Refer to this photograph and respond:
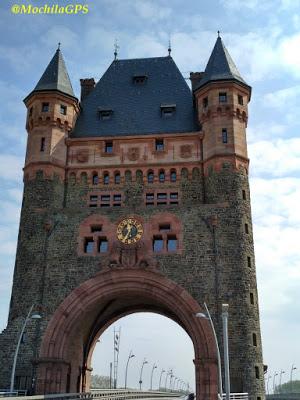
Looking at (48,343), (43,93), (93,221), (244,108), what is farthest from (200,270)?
(43,93)

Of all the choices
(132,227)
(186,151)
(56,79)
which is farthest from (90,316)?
(56,79)

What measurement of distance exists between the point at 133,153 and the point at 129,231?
6.64 m

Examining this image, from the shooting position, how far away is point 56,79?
3969 centimetres

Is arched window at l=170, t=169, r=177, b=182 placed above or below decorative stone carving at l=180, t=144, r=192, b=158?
below

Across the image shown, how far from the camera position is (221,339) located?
99.0ft

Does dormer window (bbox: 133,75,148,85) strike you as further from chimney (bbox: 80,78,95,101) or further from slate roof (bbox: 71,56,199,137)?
chimney (bbox: 80,78,95,101)

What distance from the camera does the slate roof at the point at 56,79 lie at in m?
38.9

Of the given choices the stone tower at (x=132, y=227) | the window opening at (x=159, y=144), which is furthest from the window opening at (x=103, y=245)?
the window opening at (x=159, y=144)

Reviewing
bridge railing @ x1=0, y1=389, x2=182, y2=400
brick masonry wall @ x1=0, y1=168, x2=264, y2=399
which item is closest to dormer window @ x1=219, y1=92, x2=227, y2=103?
brick masonry wall @ x1=0, y1=168, x2=264, y2=399

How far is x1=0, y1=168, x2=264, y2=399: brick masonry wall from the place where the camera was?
101 ft

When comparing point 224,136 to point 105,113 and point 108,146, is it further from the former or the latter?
point 105,113

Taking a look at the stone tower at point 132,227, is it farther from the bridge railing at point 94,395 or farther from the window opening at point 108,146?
the bridge railing at point 94,395

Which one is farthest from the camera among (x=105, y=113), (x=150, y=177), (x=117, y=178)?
(x=105, y=113)

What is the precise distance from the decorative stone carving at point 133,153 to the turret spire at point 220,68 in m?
6.82
